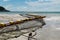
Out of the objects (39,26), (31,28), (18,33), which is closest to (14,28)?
(18,33)

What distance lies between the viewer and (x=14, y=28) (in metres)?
5.07

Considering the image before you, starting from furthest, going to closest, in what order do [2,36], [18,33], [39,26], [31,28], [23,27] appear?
[39,26] → [31,28] → [23,27] → [18,33] → [2,36]

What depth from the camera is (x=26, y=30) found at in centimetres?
572

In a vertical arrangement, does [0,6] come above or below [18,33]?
below

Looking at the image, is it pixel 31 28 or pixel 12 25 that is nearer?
pixel 12 25

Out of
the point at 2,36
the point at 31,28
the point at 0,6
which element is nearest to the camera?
the point at 2,36

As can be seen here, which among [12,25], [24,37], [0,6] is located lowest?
[0,6]

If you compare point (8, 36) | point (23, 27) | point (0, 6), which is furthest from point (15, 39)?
point (0, 6)

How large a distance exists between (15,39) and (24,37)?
393mm

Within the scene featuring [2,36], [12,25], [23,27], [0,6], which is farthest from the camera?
[0,6]

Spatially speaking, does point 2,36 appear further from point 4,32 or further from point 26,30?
point 26,30

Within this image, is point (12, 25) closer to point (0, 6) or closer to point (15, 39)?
point (15, 39)

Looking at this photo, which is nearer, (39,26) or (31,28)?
(31,28)

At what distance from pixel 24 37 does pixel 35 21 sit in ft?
4.71
